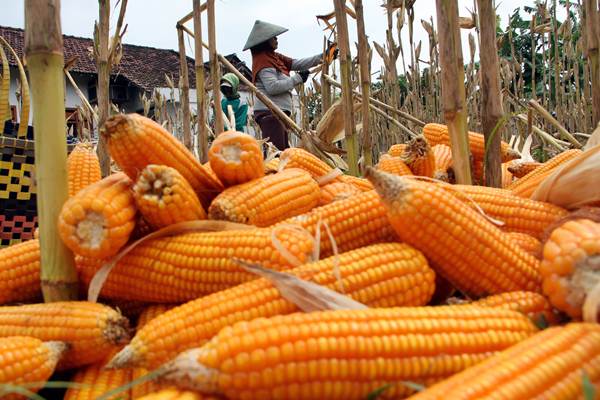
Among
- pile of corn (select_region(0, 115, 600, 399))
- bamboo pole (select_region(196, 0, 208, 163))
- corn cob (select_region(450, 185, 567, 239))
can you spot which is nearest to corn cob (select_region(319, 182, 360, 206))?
pile of corn (select_region(0, 115, 600, 399))

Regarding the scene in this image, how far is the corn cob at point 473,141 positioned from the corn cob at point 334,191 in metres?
0.80

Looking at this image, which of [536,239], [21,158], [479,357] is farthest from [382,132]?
[479,357]

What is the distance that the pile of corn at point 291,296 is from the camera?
86 centimetres

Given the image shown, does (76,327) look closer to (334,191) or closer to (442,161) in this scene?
(334,191)

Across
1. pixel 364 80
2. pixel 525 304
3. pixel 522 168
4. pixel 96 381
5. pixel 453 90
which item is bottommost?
pixel 96 381

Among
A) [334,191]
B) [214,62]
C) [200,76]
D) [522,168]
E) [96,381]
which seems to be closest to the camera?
[96,381]

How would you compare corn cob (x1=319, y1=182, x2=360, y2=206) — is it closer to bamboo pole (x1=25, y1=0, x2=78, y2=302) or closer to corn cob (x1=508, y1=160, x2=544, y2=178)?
bamboo pole (x1=25, y1=0, x2=78, y2=302)

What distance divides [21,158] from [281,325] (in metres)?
2.28

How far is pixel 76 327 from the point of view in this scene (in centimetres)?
117

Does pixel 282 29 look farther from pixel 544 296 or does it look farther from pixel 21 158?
pixel 544 296

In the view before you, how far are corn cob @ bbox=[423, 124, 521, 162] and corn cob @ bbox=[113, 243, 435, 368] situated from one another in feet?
4.91

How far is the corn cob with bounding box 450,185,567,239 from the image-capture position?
1.57 metres

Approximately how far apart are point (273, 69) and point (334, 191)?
525 cm

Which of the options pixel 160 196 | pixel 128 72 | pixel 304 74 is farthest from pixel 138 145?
pixel 128 72
